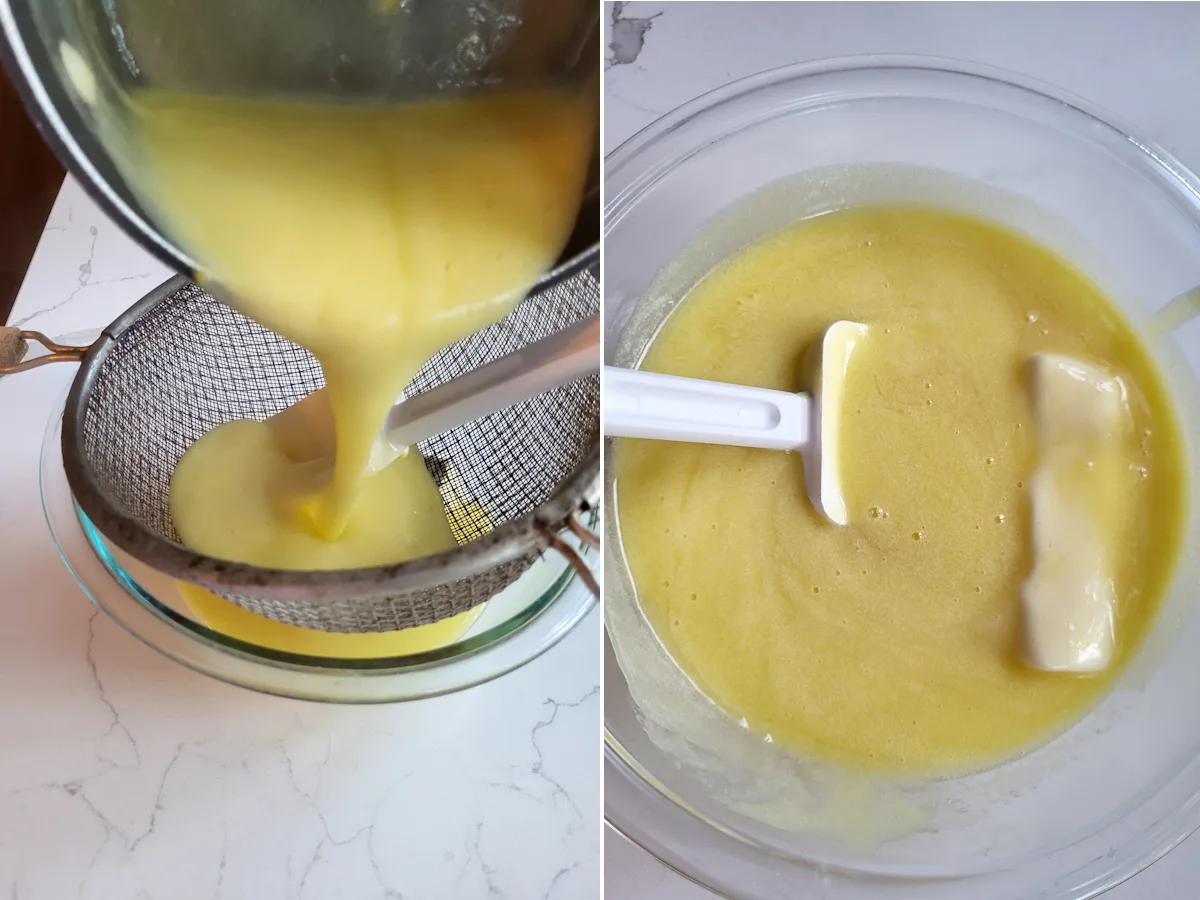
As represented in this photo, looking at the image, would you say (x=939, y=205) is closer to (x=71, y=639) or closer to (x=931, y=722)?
(x=931, y=722)

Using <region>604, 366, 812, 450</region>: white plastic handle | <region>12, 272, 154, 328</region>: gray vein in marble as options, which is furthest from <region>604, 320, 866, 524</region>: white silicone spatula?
<region>12, 272, 154, 328</region>: gray vein in marble

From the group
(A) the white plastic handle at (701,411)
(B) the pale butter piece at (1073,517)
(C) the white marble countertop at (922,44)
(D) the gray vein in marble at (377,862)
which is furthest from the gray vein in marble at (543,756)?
(C) the white marble countertop at (922,44)

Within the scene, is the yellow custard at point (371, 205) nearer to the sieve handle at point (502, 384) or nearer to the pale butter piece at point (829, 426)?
the sieve handle at point (502, 384)

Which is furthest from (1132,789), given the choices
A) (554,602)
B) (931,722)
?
(554,602)

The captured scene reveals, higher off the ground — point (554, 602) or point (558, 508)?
point (558, 508)

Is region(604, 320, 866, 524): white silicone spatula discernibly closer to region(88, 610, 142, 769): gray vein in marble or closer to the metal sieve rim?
the metal sieve rim

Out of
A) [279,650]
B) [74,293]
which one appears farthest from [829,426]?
[74,293]
